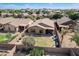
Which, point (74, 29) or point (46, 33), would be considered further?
point (46, 33)

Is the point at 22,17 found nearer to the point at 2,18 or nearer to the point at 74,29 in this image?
the point at 2,18

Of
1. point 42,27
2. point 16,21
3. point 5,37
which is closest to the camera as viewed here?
point 5,37

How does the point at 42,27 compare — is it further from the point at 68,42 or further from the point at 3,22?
the point at 3,22

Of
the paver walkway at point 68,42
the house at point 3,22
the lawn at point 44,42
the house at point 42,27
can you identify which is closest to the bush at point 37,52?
the lawn at point 44,42

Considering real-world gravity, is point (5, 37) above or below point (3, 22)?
below

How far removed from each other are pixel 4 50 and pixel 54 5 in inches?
101

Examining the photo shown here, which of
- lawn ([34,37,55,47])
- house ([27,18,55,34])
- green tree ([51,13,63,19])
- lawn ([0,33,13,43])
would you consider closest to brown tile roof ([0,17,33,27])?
house ([27,18,55,34])

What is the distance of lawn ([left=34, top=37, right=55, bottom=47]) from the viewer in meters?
6.97

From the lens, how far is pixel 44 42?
24.0 feet

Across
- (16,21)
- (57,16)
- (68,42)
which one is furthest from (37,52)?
(16,21)

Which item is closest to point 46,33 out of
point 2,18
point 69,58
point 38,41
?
point 38,41

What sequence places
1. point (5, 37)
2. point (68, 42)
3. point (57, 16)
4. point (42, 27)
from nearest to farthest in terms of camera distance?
point (57, 16), point (68, 42), point (5, 37), point (42, 27)

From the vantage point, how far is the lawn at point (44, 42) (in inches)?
275

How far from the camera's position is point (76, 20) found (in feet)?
22.5
